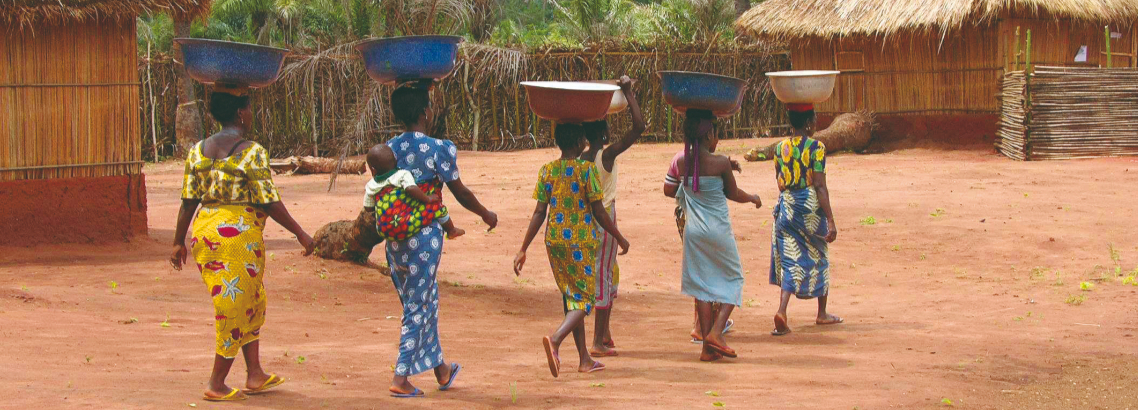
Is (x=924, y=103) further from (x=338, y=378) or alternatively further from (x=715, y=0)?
(x=338, y=378)

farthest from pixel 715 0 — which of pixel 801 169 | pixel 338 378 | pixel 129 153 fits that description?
pixel 338 378

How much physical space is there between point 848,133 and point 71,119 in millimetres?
12053

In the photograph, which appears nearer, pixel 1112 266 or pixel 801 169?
pixel 801 169

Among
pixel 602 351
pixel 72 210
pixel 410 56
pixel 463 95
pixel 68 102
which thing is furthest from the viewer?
pixel 463 95

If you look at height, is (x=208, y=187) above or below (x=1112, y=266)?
above

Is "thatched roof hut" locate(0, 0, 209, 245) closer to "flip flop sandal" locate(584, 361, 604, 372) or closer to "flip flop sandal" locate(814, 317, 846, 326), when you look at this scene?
"flip flop sandal" locate(584, 361, 604, 372)

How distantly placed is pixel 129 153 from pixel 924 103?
12728 millimetres

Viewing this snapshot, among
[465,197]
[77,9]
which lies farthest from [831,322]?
[77,9]

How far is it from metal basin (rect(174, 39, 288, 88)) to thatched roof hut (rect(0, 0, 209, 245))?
4.80 meters

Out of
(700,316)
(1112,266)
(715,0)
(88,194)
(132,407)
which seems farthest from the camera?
(715,0)

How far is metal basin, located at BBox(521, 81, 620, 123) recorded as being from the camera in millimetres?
5246

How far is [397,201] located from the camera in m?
4.82

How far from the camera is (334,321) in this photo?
7.11 metres

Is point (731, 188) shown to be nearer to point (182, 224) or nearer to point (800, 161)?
point (800, 161)
